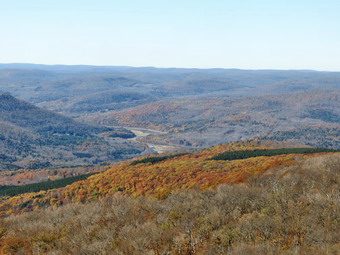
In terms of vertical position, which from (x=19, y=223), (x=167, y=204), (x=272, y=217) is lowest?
(x=19, y=223)

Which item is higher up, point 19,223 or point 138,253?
point 138,253

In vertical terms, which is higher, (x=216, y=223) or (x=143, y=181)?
(x=216, y=223)

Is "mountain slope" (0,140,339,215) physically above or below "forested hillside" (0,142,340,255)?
below

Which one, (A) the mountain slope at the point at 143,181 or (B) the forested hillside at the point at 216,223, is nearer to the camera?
(B) the forested hillside at the point at 216,223

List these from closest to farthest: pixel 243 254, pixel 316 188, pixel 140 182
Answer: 1. pixel 243 254
2. pixel 316 188
3. pixel 140 182

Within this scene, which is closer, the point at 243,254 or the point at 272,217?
the point at 243,254

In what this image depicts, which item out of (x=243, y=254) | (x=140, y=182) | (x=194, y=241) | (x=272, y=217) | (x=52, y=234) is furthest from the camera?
(x=140, y=182)

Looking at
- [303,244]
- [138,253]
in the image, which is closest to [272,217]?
[303,244]

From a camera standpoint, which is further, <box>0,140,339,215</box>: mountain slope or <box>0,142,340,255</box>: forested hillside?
<box>0,140,339,215</box>: mountain slope

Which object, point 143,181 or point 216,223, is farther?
point 143,181

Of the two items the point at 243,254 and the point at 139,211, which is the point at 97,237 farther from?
the point at 243,254

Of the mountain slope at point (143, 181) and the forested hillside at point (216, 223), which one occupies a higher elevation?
the forested hillside at point (216, 223)
